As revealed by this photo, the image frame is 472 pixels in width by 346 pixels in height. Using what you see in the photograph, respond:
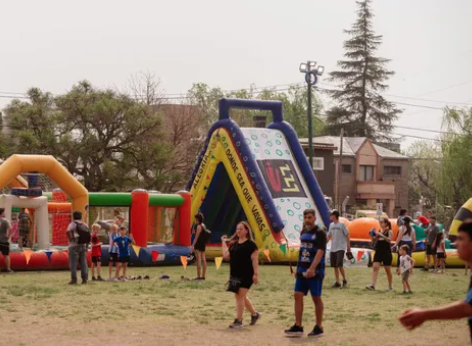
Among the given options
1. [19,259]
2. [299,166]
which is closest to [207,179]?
[299,166]

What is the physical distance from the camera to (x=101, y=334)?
427 inches

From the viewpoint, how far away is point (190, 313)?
42.2 ft

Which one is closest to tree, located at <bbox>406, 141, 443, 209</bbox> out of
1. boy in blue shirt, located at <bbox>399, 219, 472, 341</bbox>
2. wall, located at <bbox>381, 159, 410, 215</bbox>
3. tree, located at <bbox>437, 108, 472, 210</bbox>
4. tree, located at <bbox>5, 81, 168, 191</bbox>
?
wall, located at <bbox>381, 159, 410, 215</bbox>

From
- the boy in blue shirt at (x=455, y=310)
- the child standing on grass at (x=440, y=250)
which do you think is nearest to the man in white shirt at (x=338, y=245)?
the child standing on grass at (x=440, y=250)

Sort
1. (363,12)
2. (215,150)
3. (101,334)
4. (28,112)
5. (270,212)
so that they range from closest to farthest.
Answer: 1. (101,334)
2. (270,212)
3. (215,150)
4. (28,112)
5. (363,12)

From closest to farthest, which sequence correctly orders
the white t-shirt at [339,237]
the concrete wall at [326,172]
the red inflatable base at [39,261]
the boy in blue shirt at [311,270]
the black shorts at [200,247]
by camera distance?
the boy in blue shirt at [311,270] → the white t-shirt at [339,237] → the black shorts at [200,247] → the red inflatable base at [39,261] → the concrete wall at [326,172]

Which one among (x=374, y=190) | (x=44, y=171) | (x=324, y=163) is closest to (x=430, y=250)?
(x=44, y=171)

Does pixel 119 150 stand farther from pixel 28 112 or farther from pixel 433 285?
pixel 433 285

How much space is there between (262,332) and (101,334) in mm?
2044

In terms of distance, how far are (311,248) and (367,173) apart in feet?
191

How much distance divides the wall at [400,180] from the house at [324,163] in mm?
5980

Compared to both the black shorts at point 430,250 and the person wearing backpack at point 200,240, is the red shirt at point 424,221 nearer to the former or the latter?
the black shorts at point 430,250

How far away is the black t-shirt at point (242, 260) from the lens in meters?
11.4

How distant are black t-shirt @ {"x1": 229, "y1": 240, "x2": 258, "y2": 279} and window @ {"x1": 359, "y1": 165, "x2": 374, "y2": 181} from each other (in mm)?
57048
